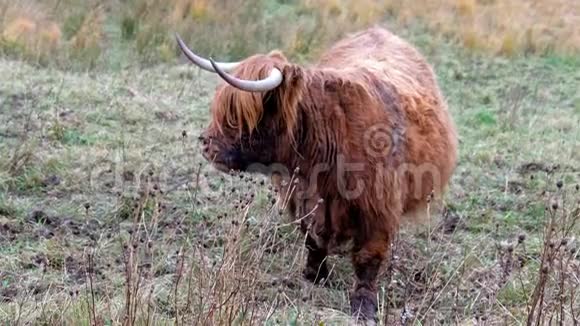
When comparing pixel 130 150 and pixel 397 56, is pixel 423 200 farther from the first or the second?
pixel 130 150

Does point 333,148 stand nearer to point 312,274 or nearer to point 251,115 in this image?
point 251,115

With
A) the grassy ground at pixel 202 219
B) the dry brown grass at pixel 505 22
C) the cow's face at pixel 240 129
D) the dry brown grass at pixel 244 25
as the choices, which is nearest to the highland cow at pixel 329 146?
the cow's face at pixel 240 129

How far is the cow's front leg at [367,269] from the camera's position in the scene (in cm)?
405

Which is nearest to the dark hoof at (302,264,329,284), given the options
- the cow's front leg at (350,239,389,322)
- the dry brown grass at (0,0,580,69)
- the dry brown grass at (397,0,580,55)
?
the cow's front leg at (350,239,389,322)

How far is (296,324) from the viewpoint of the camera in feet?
10.4

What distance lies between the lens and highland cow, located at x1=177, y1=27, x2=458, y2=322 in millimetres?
3850


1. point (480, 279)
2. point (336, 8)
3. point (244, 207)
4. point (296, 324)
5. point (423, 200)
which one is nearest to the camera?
point (244, 207)

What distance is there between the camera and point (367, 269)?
410 centimetres

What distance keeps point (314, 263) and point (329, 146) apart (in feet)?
2.27

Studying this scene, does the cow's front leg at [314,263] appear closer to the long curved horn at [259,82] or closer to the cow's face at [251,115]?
the cow's face at [251,115]

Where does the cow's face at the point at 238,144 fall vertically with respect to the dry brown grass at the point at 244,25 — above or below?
below

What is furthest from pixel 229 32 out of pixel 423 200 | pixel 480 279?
pixel 480 279

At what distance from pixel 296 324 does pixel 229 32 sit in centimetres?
703

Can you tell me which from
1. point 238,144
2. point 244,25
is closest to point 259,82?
point 238,144
